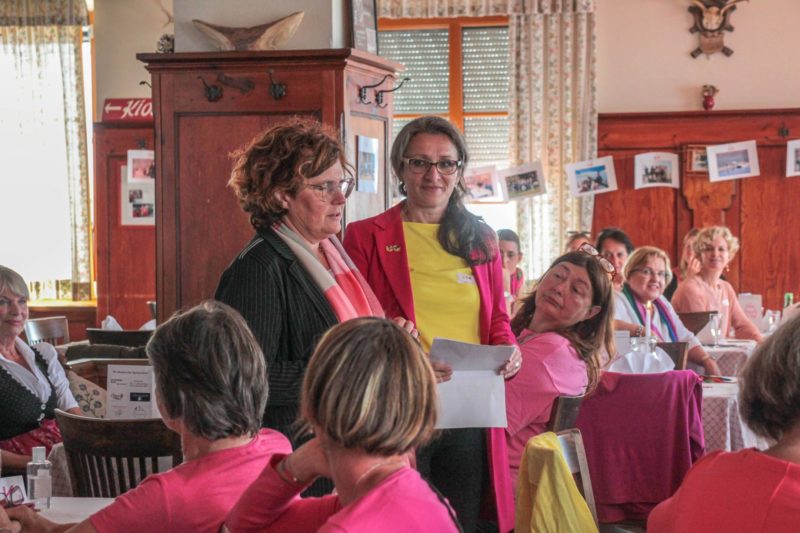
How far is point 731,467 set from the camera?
185 centimetres

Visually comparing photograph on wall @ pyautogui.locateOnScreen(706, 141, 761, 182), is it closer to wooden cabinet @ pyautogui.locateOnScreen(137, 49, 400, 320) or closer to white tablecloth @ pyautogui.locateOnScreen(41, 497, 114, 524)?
wooden cabinet @ pyautogui.locateOnScreen(137, 49, 400, 320)

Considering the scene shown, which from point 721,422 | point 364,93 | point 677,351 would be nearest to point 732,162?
point 677,351

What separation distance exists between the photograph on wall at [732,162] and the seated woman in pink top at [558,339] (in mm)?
6099

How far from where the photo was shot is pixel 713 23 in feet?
31.9

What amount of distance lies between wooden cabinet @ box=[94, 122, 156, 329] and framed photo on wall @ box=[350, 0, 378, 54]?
180 inches

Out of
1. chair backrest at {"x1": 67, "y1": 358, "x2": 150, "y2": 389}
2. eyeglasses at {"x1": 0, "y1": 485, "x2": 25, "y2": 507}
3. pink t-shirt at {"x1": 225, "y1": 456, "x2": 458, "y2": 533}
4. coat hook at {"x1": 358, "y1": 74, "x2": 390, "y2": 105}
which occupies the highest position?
coat hook at {"x1": 358, "y1": 74, "x2": 390, "y2": 105}

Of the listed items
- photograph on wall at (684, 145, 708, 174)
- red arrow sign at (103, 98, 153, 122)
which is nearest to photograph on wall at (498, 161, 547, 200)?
photograph on wall at (684, 145, 708, 174)

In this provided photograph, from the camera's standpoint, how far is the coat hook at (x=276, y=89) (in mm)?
4758

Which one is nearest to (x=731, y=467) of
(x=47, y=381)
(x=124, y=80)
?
(x=47, y=381)

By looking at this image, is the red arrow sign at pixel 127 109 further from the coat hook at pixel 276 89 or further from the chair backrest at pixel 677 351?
the chair backrest at pixel 677 351

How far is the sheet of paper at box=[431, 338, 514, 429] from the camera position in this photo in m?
3.02

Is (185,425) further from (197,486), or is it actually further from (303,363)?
(303,363)

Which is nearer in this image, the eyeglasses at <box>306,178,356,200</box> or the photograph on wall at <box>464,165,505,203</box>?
the eyeglasses at <box>306,178,356,200</box>

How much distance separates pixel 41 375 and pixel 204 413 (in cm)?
249
